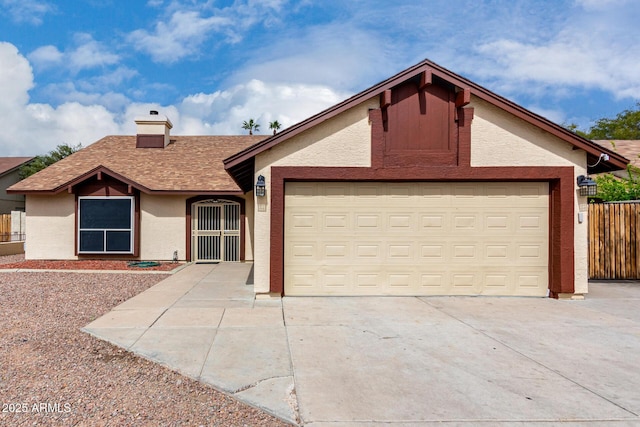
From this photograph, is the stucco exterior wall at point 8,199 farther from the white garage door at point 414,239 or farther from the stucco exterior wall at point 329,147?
the white garage door at point 414,239

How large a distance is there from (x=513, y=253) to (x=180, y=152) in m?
14.3

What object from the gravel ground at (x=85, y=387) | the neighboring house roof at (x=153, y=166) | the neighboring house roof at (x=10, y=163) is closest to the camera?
the gravel ground at (x=85, y=387)

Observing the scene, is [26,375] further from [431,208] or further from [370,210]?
[431,208]

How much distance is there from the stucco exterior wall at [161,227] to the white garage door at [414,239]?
729 centimetres

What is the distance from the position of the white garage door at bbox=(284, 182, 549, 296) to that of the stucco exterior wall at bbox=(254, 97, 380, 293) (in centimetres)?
52

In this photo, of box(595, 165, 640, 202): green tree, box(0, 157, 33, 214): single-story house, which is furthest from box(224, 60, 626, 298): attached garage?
box(0, 157, 33, 214): single-story house

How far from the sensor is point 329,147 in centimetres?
788

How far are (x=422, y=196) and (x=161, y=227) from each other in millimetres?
10087

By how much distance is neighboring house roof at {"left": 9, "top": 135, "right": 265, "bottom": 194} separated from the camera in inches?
519

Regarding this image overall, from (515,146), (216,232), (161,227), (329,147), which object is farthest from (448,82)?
(161,227)

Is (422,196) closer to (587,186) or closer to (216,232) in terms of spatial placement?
(587,186)

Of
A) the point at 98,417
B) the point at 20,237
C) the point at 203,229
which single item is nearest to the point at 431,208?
the point at 98,417

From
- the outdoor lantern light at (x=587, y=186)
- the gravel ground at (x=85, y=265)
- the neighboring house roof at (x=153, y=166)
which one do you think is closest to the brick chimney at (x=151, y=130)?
the neighboring house roof at (x=153, y=166)

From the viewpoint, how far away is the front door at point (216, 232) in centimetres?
1366
